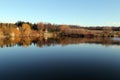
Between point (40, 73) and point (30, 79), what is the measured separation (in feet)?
3.70

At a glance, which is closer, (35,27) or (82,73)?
(82,73)

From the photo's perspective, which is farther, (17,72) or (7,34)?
(7,34)

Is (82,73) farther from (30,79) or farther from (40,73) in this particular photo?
(30,79)

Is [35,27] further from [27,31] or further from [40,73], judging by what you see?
[40,73]

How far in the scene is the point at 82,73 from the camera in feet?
28.3

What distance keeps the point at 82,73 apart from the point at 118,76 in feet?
5.84

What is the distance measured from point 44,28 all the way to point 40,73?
6711 cm

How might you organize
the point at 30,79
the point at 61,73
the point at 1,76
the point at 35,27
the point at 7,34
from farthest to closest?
the point at 35,27 → the point at 7,34 → the point at 61,73 → the point at 1,76 → the point at 30,79

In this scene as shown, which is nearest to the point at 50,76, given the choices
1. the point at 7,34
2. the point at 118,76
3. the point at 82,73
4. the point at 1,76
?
the point at 82,73

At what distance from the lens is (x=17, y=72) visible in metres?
8.75

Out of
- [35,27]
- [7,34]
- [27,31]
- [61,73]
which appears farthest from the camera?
[35,27]

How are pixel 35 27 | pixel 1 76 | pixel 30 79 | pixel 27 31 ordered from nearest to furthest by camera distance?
pixel 30 79
pixel 1 76
pixel 27 31
pixel 35 27

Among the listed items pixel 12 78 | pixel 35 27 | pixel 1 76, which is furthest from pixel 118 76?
pixel 35 27

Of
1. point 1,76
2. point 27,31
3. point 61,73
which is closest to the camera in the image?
point 1,76
